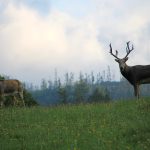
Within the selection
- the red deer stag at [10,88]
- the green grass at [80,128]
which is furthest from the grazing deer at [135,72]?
the red deer stag at [10,88]

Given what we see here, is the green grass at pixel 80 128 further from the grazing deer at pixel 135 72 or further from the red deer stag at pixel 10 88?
the red deer stag at pixel 10 88

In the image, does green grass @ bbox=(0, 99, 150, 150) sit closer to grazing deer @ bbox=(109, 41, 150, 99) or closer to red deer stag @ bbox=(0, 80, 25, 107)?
grazing deer @ bbox=(109, 41, 150, 99)

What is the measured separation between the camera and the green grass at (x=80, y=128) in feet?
58.2

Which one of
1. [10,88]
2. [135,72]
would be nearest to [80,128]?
[135,72]

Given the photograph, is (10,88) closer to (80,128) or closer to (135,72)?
(135,72)

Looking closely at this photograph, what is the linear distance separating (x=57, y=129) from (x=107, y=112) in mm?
4698

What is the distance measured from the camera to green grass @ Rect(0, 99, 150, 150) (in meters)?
17.8

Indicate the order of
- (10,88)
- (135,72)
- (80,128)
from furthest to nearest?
(10,88), (135,72), (80,128)

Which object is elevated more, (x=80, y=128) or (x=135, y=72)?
(x=135, y=72)

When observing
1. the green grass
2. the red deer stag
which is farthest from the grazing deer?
the red deer stag

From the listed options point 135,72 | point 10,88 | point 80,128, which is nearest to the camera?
point 80,128

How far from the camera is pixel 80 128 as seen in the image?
68.4 feet

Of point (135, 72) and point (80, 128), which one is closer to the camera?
point (80, 128)

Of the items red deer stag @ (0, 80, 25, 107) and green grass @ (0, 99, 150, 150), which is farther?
red deer stag @ (0, 80, 25, 107)
